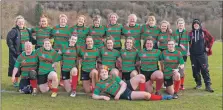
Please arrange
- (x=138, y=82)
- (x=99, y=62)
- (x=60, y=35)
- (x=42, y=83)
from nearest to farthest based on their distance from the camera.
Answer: (x=138, y=82)
(x=42, y=83)
(x=99, y=62)
(x=60, y=35)

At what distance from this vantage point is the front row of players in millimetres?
7246

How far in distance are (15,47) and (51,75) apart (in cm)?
159

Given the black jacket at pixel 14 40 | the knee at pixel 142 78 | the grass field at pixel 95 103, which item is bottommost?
the grass field at pixel 95 103

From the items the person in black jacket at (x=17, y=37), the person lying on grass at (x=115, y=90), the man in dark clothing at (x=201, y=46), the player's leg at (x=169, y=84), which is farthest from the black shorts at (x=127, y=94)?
the person in black jacket at (x=17, y=37)

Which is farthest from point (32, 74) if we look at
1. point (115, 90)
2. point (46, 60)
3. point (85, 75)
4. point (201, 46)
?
point (201, 46)

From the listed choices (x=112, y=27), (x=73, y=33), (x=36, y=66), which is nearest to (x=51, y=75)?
(x=36, y=66)

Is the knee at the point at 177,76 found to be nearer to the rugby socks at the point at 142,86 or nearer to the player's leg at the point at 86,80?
the rugby socks at the point at 142,86

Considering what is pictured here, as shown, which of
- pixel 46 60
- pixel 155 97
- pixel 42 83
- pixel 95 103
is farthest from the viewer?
pixel 42 83

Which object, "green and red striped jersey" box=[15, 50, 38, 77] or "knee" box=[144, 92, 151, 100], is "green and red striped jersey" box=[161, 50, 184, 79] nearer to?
"knee" box=[144, 92, 151, 100]

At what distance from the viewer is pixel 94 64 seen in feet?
24.4

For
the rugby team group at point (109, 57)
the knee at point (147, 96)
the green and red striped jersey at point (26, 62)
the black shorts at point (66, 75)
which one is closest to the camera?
the knee at point (147, 96)

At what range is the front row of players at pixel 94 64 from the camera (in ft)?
23.8

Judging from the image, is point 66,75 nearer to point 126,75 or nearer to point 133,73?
point 126,75

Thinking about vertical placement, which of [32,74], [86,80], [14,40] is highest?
[14,40]
